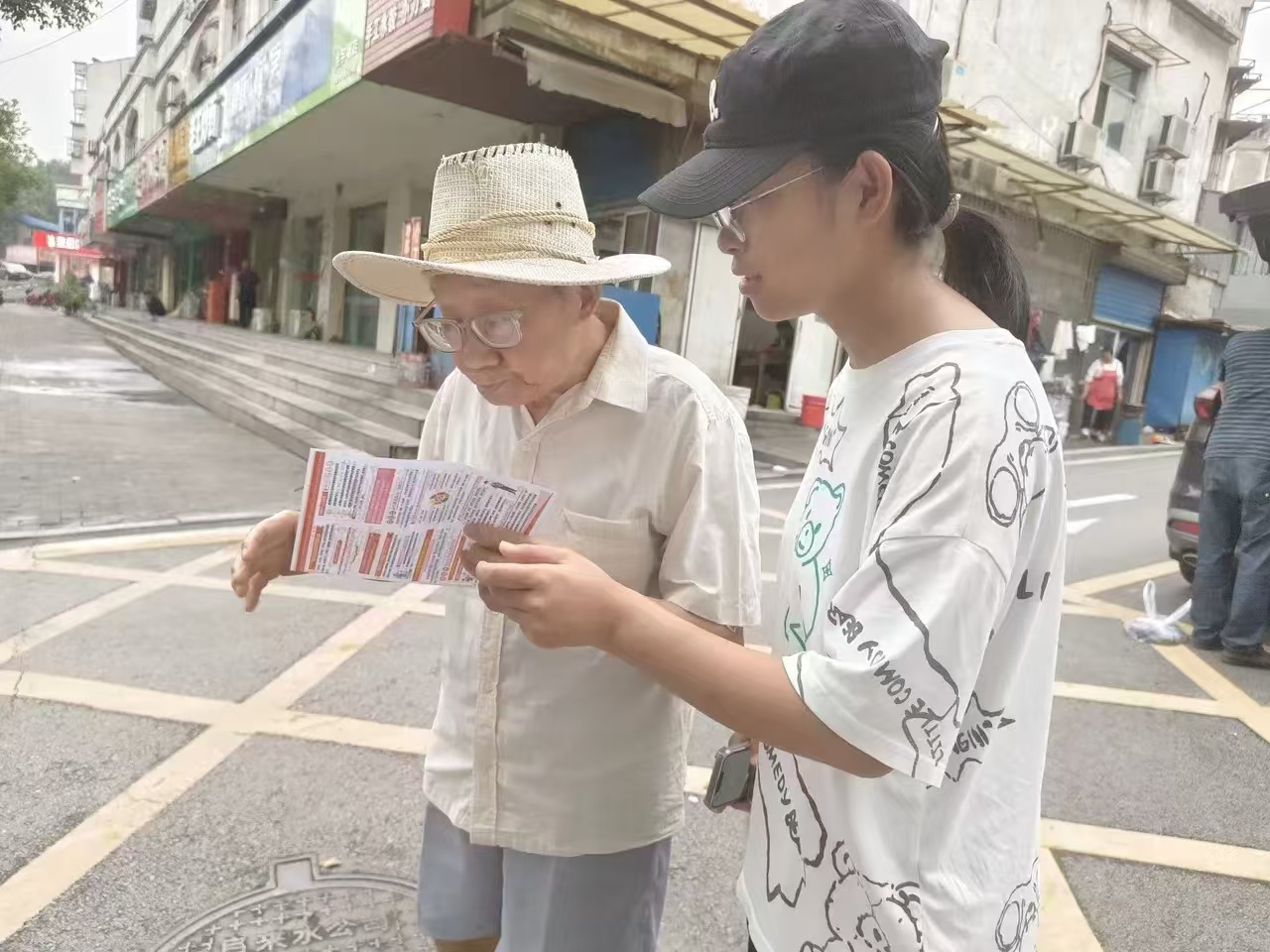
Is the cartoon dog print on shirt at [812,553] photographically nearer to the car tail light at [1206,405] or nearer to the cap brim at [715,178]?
the cap brim at [715,178]

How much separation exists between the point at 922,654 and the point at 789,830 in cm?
41

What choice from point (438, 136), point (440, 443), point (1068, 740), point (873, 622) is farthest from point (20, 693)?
point (438, 136)

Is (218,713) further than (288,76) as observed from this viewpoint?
No

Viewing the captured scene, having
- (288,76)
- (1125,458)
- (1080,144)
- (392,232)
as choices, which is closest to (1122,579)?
(1125,458)

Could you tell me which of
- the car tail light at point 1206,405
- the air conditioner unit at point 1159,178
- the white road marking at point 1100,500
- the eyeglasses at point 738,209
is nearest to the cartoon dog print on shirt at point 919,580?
the eyeglasses at point 738,209

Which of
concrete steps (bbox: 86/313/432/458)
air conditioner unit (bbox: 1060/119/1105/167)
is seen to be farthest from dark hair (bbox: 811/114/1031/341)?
air conditioner unit (bbox: 1060/119/1105/167)

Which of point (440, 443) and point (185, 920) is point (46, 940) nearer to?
point (185, 920)

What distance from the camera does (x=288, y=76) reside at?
439 inches

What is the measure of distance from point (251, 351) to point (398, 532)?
13879 mm

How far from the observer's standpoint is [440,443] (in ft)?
5.29

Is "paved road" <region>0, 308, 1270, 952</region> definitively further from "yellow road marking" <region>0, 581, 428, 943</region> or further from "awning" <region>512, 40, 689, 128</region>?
"awning" <region>512, 40, 689, 128</region>

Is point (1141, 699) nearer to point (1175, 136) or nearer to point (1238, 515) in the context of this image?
point (1238, 515)

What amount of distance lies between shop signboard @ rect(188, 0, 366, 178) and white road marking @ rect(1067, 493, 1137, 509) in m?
8.49

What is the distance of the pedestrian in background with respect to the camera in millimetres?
4035
